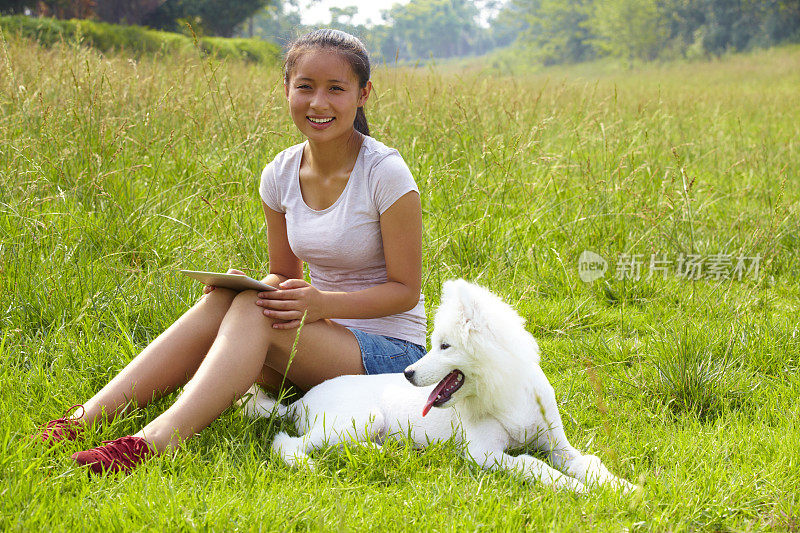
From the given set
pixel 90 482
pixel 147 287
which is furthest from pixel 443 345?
pixel 147 287

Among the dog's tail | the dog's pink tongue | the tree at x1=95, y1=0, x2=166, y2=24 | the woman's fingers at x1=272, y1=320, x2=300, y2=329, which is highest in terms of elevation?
the tree at x1=95, y1=0, x2=166, y2=24

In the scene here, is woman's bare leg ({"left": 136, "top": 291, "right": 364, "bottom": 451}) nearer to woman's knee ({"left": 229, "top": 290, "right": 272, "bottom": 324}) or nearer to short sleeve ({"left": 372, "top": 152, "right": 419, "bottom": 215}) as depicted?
woman's knee ({"left": 229, "top": 290, "right": 272, "bottom": 324})

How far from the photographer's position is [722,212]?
4.92 m

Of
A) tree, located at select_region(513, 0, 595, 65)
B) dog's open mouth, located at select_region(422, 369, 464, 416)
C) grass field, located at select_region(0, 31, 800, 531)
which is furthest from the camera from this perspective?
tree, located at select_region(513, 0, 595, 65)

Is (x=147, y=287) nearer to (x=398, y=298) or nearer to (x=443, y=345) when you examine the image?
(x=398, y=298)

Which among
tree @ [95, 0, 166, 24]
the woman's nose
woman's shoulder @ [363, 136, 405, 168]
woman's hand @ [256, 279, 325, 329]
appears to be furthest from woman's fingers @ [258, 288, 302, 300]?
tree @ [95, 0, 166, 24]

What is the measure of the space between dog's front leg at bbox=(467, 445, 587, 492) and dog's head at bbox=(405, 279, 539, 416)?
192mm

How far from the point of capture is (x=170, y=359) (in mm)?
2361

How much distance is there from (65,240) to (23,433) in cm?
153

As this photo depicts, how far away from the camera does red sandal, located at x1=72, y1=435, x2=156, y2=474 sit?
6.44 feet

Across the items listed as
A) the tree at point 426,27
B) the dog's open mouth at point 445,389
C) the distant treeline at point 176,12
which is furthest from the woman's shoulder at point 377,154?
the tree at point 426,27

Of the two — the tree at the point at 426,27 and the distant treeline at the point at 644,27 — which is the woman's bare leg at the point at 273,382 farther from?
the tree at the point at 426,27

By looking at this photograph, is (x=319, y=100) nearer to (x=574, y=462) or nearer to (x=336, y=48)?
(x=336, y=48)

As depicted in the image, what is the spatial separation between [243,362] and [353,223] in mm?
671
